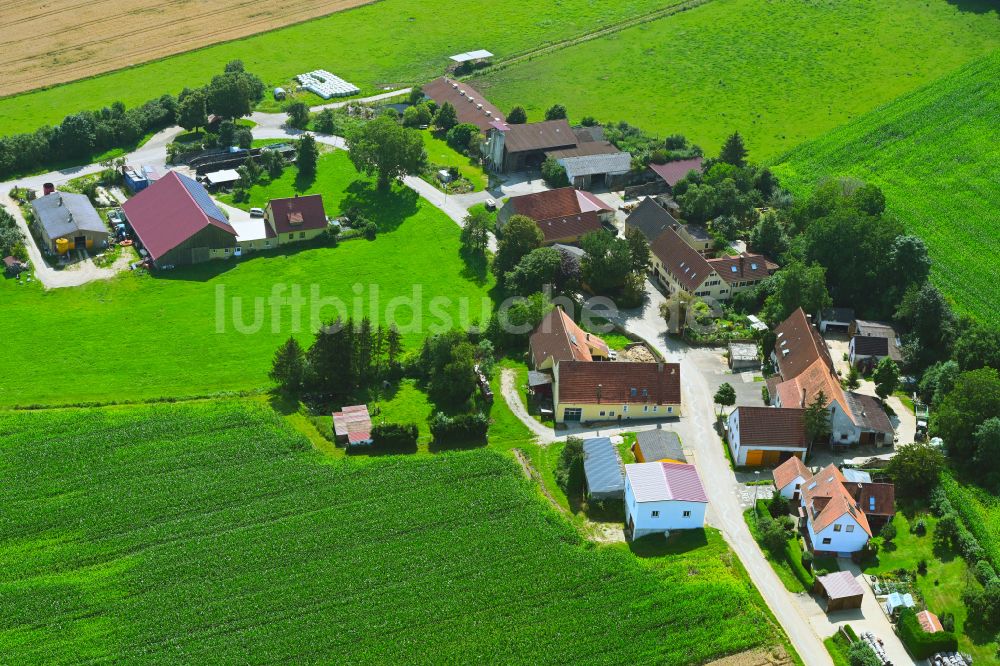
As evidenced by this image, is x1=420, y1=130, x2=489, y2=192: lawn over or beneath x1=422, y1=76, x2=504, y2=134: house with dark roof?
beneath

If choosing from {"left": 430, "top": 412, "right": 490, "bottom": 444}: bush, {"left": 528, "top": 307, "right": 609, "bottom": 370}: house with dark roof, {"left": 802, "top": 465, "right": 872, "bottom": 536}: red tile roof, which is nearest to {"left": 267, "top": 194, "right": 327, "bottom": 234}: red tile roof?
{"left": 528, "top": 307, "right": 609, "bottom": 370}: house with dark roof

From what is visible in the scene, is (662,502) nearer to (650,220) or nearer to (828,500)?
(828,500)

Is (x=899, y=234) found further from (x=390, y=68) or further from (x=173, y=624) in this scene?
(x=390, y=68)

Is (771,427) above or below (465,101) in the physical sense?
below

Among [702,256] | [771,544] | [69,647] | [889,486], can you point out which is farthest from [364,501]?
[702,256]

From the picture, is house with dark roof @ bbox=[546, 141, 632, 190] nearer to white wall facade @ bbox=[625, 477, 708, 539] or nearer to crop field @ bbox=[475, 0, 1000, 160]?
crop field @ bbox=[475, 0, 1000, 160]

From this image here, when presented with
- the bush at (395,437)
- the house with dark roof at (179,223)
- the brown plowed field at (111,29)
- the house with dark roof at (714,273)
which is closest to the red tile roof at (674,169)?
the house with dark roof at (714,273)

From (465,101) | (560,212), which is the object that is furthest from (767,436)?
(465,101)
